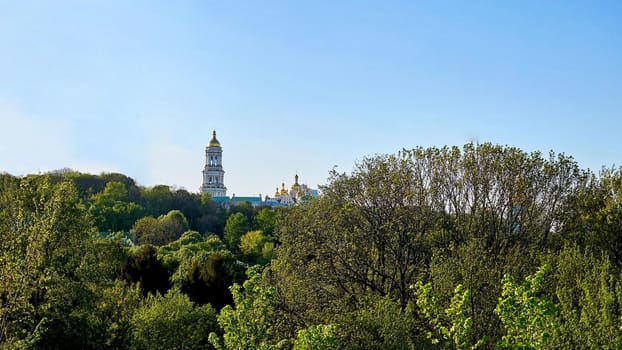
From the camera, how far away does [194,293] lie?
39625 mm

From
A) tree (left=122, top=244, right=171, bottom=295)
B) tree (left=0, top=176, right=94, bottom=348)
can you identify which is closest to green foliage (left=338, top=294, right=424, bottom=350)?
tree (left=0, top=176, right=94, bottom=348)

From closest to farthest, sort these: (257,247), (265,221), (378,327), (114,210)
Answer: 1. (378,327)
2. (257,247)
3. (265,221)
4. (114,210)

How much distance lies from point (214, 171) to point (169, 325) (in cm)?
16294

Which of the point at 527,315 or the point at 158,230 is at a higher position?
the point at 158,230

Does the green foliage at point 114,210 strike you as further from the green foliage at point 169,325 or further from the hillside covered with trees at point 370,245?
the hillside covered with trees at point 370,245

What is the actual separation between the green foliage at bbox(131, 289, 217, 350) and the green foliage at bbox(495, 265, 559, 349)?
15974 mm

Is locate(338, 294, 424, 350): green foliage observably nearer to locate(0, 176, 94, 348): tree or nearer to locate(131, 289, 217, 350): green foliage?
locate(131, 289, 217, 350): green foliage

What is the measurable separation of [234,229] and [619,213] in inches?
2467

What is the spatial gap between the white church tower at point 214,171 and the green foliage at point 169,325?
15877cm

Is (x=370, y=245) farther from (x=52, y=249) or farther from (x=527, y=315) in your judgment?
(x=527, y=315)

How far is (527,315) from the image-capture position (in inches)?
554

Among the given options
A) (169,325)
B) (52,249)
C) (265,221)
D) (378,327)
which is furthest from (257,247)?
(378,327)

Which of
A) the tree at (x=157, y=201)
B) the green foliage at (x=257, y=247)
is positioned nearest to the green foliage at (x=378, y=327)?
the green foliage at (x=257, y=247)

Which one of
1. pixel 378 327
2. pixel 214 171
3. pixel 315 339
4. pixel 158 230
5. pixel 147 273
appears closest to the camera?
pixel 315 339
